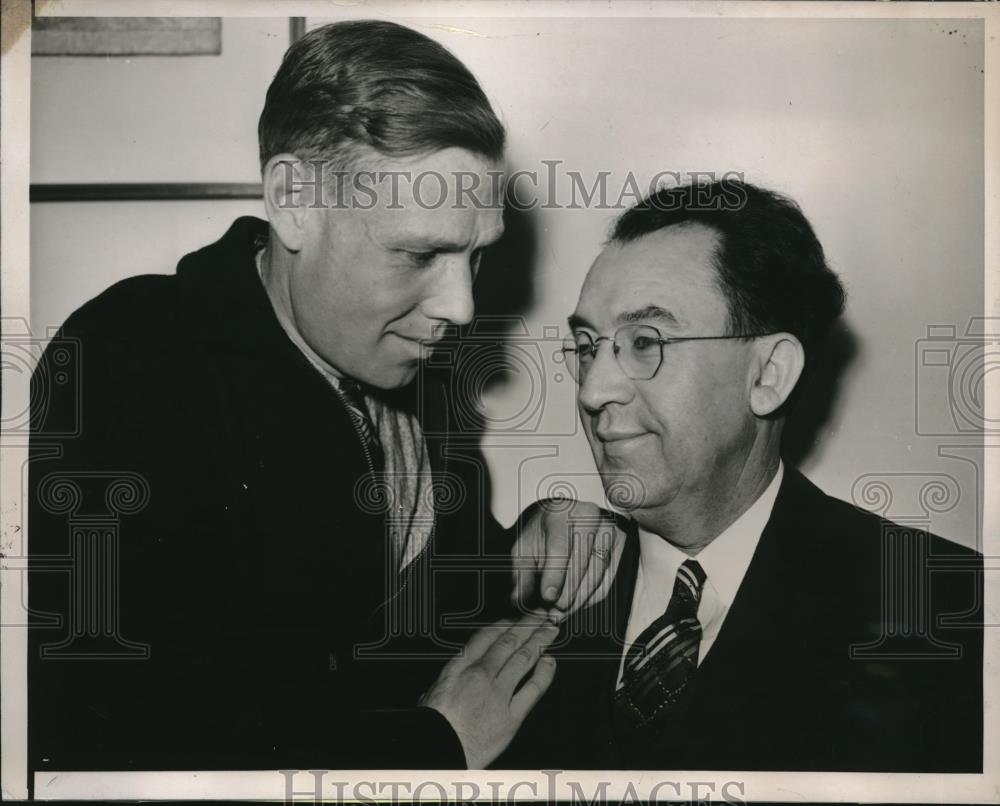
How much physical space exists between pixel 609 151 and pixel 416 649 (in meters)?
0.82

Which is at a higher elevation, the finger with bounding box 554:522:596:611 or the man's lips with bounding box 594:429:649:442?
the man's lips with bounding box 594:429:649:442

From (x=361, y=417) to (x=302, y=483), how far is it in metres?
0.13

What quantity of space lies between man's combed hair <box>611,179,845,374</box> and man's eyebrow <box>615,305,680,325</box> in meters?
0.10

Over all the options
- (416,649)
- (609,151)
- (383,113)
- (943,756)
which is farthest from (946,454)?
(383,113)

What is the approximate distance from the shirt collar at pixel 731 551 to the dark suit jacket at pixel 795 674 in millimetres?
14

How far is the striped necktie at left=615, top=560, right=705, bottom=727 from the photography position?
135 centimetres

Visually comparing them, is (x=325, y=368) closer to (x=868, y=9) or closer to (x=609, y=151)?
(x=609, y=151)

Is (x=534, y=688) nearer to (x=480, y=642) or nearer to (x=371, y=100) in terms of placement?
(x=480, y=642)

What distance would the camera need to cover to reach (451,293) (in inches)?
52.3

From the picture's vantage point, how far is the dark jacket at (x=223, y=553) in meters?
1.33

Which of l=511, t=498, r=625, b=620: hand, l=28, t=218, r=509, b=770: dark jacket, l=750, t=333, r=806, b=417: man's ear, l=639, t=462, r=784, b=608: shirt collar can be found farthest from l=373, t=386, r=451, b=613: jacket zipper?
l=750, t=333, r=806, b=417: man's ear

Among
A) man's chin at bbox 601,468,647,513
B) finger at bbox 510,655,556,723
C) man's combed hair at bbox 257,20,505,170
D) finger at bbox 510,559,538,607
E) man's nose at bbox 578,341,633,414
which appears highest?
man's combed hair at bbox 257,20,505,170

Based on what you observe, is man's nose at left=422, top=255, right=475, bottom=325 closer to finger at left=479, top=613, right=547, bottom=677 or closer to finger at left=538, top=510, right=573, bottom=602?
finger at left=538, top=510, right=573, bottom=602

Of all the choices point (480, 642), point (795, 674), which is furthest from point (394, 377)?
point (795, 674)
